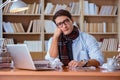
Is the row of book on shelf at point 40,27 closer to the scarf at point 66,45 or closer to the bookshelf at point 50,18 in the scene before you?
the bookshelf at point 50,18

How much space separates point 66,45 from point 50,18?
238 centimetres

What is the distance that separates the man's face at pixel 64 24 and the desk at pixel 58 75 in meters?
1.15

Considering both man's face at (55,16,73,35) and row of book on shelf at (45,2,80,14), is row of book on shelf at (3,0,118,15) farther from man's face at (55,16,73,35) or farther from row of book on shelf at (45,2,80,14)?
man's face at (55,16,73,35)

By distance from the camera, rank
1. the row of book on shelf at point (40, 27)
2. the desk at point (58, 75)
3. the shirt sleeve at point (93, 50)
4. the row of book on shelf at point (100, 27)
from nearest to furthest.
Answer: the desk at point (58, 75) < the shirt sleeve at point (93, 50) < the row of book on shelf at point (40, 27) < the row of book on shelf at point (100, 27)

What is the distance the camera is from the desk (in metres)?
1.76

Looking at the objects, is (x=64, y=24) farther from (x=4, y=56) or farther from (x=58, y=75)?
(x=58, y=75)

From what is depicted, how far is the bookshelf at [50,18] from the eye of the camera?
5.07m

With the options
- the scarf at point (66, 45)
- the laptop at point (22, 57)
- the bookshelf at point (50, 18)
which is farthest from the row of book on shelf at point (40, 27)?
the laptop at point (22, 57)

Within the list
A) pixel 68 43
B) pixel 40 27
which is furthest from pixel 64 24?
pixel 40 27

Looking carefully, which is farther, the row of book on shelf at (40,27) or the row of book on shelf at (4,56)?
the row of book on shelf at (40,27)

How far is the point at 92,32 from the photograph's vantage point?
17.0 ft

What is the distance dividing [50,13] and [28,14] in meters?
0.41

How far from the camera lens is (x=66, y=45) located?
296cm

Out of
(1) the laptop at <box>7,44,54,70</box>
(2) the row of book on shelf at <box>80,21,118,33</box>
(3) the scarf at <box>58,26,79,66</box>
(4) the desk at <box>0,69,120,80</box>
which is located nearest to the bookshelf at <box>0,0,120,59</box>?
(2) the row of book on shelf at <box>80,21,118,33</box>
